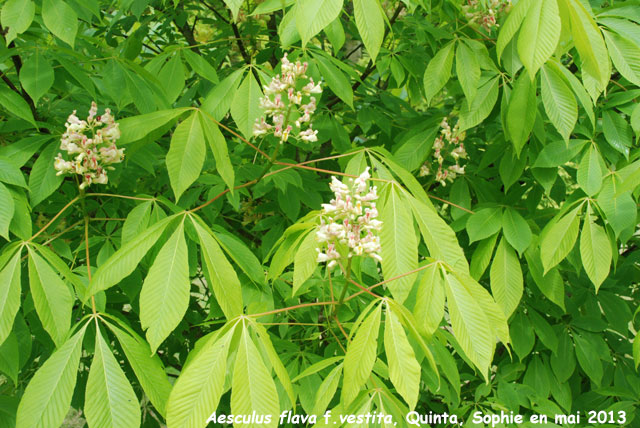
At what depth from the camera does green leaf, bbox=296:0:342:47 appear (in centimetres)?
117

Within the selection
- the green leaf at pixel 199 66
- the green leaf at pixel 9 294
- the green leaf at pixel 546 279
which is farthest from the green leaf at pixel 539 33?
the green leaf at pixel 9 294

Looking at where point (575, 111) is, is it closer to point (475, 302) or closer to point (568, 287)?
point (475, 302)

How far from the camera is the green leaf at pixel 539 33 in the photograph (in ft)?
4.15

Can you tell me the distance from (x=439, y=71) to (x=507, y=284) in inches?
28.9

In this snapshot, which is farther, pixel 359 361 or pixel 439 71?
pixel 439 71

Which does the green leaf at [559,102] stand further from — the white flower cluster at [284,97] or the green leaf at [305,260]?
the green leaf at [305,260]

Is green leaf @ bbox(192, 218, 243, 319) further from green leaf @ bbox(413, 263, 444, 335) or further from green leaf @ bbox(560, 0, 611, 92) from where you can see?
green leaf @ bbox(560, 0, 611, 92)

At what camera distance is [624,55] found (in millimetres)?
1695

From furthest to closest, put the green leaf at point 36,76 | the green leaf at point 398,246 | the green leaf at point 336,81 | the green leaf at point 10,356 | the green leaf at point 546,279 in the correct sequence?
the green leaf at point 336,81 < the green leaf at point 546,279 < the green leaf at point 36,76 < the green leaf at point 10,356 < the green leaf at point 398,246

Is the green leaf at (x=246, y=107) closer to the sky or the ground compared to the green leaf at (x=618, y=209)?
closer to the sky

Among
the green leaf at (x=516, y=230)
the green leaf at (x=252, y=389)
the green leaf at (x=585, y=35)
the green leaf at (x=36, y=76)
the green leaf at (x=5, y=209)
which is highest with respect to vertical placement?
the green leaf at (x=585, y=35)

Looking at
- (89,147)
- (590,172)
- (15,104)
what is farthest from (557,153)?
(15,104)

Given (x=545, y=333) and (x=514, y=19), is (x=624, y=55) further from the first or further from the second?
(x=545, y=333)

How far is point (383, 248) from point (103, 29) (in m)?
2.09
